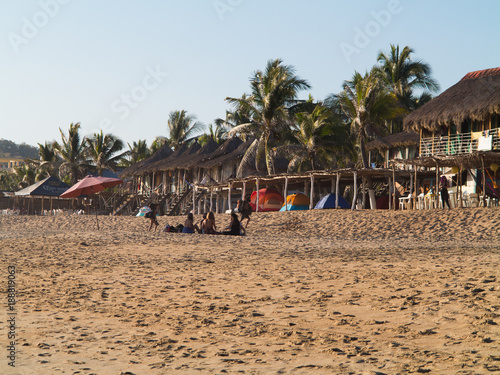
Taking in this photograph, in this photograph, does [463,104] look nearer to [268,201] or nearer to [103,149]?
[268,201]

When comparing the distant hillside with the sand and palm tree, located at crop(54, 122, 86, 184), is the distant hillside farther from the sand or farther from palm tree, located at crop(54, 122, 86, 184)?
the sand

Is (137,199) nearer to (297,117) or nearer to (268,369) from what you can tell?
(297,117)

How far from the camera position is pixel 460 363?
4383mm

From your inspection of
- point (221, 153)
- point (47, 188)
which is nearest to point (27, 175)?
point (47, 188)

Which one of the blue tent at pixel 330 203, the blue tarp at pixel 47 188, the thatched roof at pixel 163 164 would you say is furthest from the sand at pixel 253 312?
the thatched roof at pixel 163 164

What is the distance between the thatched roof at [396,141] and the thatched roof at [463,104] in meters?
4.81

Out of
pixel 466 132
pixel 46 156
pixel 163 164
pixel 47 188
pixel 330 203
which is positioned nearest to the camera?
pixel 330 203

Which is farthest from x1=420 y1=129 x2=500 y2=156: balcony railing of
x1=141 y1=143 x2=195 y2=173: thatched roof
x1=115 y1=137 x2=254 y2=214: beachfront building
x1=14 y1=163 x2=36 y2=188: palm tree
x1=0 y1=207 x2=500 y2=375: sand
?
x1=14 y1=163 x2=36 y2=188: palm tree

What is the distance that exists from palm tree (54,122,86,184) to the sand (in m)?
40.5

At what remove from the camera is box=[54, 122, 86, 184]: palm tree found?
50.9 m

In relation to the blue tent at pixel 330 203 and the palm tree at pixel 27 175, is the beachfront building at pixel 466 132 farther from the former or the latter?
the palm tree at pixel 27 175

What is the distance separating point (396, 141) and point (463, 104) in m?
8.37

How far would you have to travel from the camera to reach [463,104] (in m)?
25.1

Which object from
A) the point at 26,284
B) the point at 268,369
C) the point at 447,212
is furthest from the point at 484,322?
the point at 447,212
